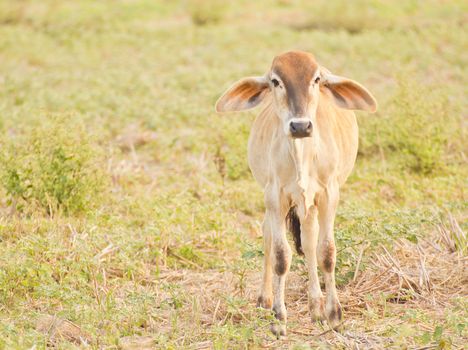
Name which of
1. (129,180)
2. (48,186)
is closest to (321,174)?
(48,186)

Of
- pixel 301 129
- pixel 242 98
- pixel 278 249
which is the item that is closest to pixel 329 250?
pixel 278 249

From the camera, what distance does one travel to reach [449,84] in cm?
1090

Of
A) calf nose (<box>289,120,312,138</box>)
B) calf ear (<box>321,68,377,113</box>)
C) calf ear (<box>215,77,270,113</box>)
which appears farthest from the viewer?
calf ear (<box>215,77,270,113</box>)

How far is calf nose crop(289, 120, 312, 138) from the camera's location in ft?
14.3

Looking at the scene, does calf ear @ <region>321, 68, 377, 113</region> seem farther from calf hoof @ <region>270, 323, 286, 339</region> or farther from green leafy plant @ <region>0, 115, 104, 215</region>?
green leafy plant @ <region>0, 115, 104, 215</region>

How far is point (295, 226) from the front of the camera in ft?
17.0

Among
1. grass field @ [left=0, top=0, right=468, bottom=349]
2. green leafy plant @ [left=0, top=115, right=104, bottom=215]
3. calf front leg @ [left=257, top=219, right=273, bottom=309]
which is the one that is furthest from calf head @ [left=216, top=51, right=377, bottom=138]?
green leafy plant @ [left=0, top=115, right=104, bottom=215]

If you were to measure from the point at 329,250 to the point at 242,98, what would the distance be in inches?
39.4

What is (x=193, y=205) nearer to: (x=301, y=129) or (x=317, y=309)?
(x=317, y=309)

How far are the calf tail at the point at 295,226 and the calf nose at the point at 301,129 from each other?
751 mm

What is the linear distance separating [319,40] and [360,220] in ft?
26.7

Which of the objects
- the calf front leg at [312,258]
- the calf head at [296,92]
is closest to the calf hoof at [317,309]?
the calf front leg at [312,258]

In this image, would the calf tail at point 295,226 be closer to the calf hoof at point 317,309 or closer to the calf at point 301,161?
the calf at point 301,161

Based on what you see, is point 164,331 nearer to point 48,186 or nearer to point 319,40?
point 48,186
